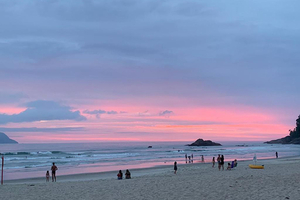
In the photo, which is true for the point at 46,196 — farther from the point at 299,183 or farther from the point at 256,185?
the point at 299,183

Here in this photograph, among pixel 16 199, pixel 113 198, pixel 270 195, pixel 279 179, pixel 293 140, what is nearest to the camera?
pixel 270 195

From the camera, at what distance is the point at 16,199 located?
1449 centimetres

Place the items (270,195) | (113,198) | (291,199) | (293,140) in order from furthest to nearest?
(293,140) → (113,198) → (270,195) → (291,199)

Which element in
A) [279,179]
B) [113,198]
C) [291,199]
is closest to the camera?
[291,199]

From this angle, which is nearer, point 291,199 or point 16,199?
point 291,199

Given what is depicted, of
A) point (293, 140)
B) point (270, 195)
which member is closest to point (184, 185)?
point (270, 195)

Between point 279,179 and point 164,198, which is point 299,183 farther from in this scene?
point 164,198

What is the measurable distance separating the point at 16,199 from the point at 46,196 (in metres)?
1.27

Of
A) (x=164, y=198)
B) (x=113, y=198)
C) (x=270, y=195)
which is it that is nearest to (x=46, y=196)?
(x=113, y=198)

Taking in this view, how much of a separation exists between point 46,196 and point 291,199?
10294 mm

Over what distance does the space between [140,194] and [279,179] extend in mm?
6818

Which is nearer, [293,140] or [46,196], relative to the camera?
[46,196]

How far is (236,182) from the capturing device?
590 inches

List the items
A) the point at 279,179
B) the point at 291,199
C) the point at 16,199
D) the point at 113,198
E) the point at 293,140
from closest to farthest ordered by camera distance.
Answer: the point at 291,199
the point at 113,198
the point at 16,199
the point at 279,179
the point at 293,140
